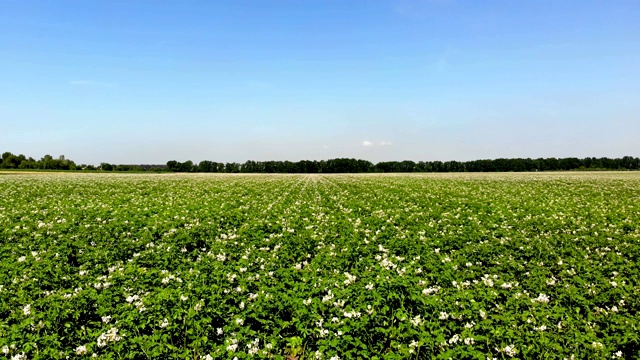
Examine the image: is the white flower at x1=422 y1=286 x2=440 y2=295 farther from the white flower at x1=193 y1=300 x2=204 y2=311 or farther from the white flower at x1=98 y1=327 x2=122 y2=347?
the white flower at x1=98 y1=327 x2=122 y2=347

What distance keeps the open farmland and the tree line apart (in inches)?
6090

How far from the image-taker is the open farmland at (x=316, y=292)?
535cm

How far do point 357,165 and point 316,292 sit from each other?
16981cm

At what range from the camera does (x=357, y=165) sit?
176m

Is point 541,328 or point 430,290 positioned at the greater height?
point 430,290

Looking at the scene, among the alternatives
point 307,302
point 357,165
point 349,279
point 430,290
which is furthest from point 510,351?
point 357,165

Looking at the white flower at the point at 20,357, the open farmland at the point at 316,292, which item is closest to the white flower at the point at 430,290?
the open farmland at the point at 316,292

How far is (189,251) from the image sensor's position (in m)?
11.7

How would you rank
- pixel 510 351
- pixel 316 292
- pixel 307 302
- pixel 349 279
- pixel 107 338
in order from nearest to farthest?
pixel 510 351
pixel 107 338
pixel 307 302
pixel 316 292
pixel 349 279

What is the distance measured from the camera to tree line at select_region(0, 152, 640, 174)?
153875 millimetres

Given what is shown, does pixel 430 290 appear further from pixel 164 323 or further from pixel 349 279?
pixel 164 323

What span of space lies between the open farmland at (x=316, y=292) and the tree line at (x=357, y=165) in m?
155

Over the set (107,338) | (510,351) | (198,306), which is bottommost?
(510,351)

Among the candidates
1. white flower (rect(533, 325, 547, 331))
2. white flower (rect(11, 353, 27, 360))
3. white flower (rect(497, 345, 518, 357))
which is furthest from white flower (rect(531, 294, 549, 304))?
white flower (rect(11, 353, 27, 360))
